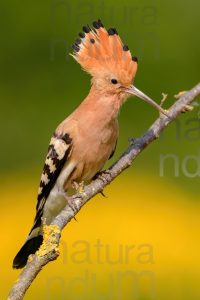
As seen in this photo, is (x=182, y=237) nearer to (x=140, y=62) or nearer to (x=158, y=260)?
(x=158, y=260)

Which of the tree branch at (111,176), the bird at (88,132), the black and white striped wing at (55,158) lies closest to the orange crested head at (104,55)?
the bird at (88,132)

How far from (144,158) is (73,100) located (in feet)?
3.32

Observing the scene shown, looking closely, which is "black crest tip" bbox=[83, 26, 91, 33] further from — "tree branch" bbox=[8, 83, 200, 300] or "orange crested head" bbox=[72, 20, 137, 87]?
"tree branch" bbox=[8, 83, 200, 300]

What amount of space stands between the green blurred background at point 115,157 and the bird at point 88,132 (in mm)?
584

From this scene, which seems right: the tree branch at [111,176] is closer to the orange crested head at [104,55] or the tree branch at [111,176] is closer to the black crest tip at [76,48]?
the orange crested head at [104,55]

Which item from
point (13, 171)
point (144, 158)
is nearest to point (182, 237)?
point (144, 158)

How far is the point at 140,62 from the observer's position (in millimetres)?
6129

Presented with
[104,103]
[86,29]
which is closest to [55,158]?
[104,103]

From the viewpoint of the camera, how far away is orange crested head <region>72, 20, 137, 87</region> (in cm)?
311

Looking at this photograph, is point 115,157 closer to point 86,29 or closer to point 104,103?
point 104,103

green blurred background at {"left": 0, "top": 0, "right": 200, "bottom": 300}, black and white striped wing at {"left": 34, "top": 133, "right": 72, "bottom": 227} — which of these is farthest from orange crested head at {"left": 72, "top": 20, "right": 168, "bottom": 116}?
green blurred background at {"left": 0, "top": 0, "right": 200, "bottom": 300}

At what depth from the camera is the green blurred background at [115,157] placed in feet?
13.3

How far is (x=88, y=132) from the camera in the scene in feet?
11.2

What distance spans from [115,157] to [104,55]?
207cm
